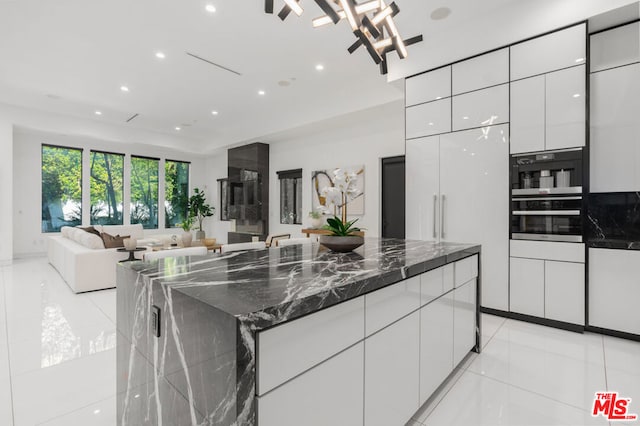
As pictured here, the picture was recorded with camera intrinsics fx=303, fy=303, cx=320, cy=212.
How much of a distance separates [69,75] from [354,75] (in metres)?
4.77

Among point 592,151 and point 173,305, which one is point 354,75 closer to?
point 592,151

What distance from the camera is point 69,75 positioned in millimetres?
5074

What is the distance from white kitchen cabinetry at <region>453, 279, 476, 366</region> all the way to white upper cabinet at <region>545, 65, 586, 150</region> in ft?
6.02

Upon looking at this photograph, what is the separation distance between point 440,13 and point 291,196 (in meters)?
4.85

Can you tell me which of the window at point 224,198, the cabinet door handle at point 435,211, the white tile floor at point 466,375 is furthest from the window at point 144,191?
the cabinet door handle at point 435,211

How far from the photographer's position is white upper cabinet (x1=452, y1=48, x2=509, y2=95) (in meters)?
3.37

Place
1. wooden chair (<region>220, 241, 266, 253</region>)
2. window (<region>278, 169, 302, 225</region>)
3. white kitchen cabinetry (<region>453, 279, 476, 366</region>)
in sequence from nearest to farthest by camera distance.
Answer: white kitchen cabinetry (<region>453, 279, 476, 366</region>) < wooden chair (<region>220, 241, 266, 253</region>) < window (<region>278, 169, 302, 225</region>)

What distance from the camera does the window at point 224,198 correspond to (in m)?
8.98

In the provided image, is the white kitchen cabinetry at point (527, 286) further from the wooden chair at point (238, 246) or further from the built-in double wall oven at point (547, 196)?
the wooden chair at point (238, 246)

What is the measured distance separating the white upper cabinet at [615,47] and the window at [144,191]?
10.2 meters

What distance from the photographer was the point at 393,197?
18.8 ft

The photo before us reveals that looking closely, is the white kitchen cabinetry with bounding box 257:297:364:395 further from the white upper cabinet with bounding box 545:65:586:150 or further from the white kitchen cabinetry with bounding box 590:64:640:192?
the white kitchen cabinetry with bounding box 590:64:640:192

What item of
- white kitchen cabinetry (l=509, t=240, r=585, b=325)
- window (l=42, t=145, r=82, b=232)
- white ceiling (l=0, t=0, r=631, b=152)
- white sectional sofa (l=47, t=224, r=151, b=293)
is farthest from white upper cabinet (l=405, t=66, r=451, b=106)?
window (l=42, t=145, r=82, b=232)

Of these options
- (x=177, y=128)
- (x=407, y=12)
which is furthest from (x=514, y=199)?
(x=177, y=128)
